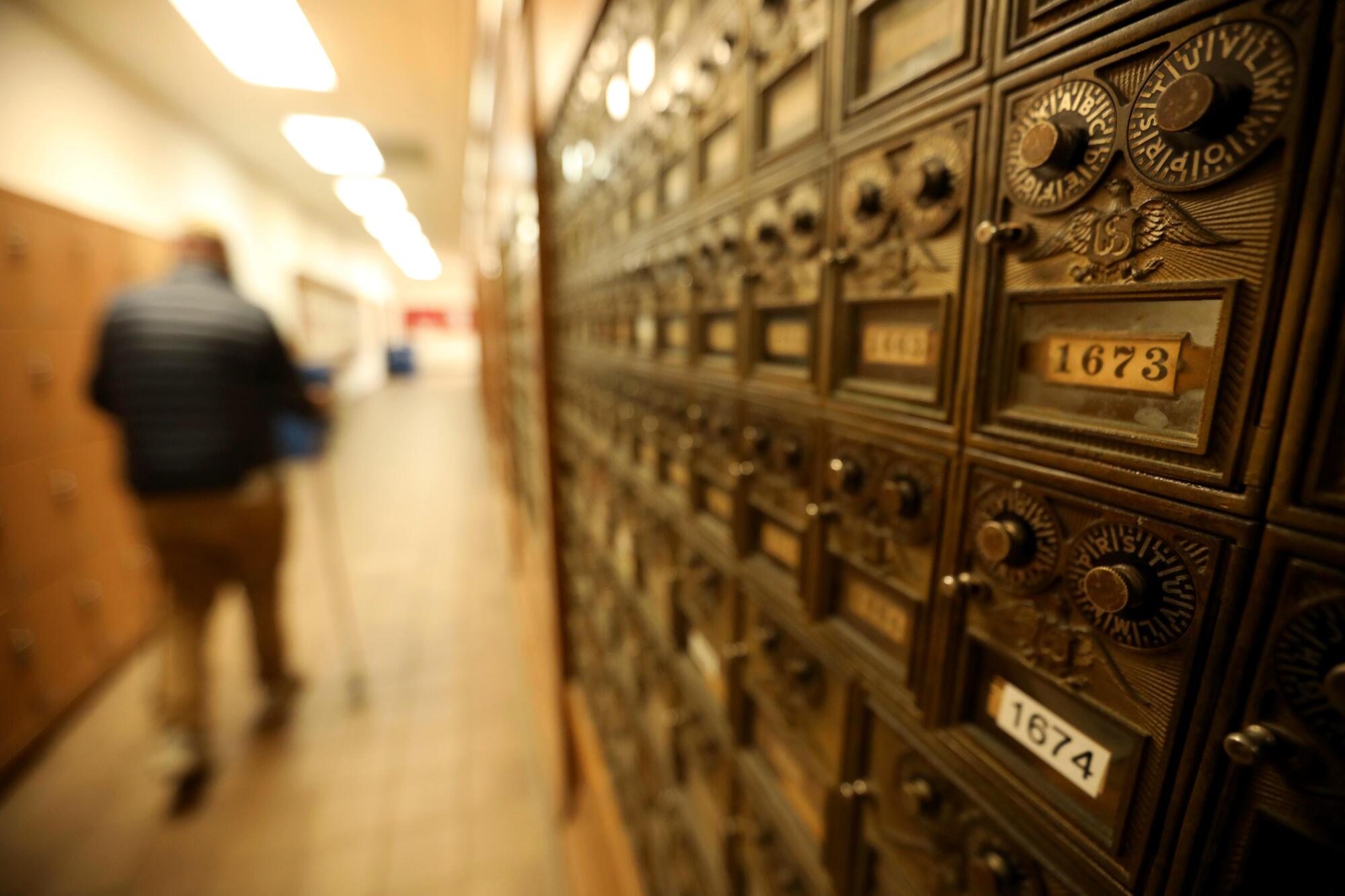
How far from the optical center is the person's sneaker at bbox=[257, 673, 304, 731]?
2123 mm

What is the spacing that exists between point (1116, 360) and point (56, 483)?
300cm

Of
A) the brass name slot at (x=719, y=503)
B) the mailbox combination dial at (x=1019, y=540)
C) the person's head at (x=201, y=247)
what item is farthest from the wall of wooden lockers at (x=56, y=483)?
the mailbox combination dial at (x=1019, y=540)

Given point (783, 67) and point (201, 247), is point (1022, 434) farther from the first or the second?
point (201, 247)

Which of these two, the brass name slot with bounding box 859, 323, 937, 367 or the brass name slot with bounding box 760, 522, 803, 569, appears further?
the brass name slot with bounding box 760, 522, 803, 569

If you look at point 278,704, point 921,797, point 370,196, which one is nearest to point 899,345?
point 921,797

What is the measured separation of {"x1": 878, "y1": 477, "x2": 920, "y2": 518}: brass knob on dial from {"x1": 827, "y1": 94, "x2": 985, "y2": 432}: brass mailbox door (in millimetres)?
55

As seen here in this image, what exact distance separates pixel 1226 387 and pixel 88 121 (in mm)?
2330

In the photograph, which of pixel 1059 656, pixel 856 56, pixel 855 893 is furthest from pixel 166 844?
pixel 856 56

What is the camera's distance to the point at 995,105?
14.7 inches

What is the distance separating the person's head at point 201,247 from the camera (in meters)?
1.66

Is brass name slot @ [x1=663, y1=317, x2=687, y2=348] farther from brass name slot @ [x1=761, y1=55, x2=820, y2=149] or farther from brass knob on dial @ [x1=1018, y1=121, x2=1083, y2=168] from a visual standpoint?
brass knob on dial @ [x1=1018, y1=121, x2=1083, y2=168]

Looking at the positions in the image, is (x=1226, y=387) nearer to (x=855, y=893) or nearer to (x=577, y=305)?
(x=855, y=893)

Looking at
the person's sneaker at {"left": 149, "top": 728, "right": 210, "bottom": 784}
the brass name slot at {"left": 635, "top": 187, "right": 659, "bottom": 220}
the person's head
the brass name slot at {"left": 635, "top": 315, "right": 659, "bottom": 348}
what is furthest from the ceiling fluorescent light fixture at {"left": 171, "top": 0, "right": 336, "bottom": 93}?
the person's sneaker at {"left": 149, "top": 728, "right": 210, "bottom": 784}

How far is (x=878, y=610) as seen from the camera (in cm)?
54
